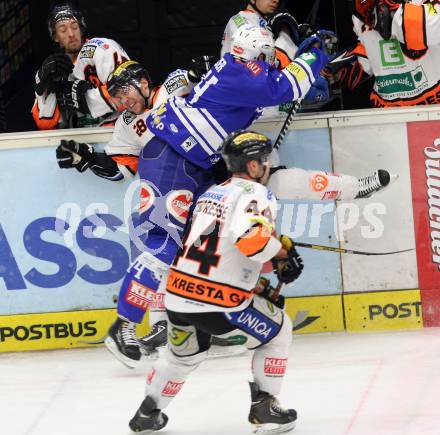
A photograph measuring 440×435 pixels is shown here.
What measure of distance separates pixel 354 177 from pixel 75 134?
55.1 inches

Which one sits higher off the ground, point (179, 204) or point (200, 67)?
point (200, 67)

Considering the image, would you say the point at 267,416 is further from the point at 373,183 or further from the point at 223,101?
the point at 223,101

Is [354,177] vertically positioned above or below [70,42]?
below

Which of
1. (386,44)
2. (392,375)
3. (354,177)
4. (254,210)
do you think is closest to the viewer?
(254,210)

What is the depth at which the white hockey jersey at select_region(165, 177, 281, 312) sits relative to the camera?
488cm

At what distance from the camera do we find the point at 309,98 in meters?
6.82

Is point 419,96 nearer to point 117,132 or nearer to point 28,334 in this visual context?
point 117,132

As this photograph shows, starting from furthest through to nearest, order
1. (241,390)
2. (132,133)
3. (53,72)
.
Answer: (53,72), (132,133), (241,390)

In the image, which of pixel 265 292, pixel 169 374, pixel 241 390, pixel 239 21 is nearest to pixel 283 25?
pixel 239 21

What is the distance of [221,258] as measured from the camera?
4906 mm

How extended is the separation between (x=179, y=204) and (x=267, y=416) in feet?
4.67

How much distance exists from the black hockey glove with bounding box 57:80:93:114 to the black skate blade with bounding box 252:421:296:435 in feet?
7.35

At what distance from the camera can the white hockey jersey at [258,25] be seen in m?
6.53

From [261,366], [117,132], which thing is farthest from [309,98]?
[261,366]
